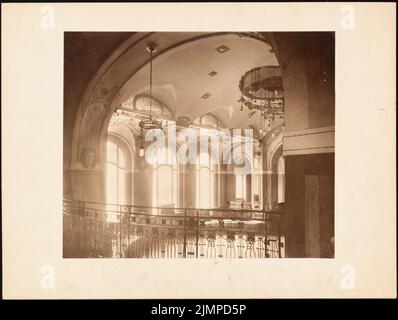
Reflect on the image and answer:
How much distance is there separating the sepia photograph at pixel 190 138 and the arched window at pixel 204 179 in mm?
51

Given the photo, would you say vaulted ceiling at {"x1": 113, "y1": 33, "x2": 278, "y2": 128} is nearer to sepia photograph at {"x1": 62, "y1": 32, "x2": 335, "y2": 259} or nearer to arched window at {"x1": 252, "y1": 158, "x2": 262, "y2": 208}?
sepia photograph at {"x1": 62, "y1": 32, "x2": 335, "y2": 259}

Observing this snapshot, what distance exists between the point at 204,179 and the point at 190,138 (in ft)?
8.27

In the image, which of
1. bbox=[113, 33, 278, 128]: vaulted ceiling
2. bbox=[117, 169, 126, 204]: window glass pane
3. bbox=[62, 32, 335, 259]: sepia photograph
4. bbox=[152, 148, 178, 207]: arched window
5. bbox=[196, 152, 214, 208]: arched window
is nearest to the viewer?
bbox=[62, 32, 335, 259]: sepia photograph

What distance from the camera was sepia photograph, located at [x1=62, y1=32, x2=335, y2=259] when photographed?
3.36 metres

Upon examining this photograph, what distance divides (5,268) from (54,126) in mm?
1525

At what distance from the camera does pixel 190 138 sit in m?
11.8

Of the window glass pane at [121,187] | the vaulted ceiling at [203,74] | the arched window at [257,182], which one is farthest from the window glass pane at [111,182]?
the arched window at [257,182]

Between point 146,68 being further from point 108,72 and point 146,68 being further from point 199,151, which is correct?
point 199,151

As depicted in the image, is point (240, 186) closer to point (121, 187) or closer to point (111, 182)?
point (121, 187)

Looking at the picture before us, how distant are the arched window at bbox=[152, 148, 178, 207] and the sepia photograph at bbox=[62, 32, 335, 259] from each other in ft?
0.17

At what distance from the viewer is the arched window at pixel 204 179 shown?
13.4m

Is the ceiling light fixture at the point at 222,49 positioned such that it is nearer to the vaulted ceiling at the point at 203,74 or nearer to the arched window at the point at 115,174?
the vaulted ceiling at the point at 203,74

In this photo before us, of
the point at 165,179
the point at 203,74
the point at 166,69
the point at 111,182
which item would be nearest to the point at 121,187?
the point at 111,182

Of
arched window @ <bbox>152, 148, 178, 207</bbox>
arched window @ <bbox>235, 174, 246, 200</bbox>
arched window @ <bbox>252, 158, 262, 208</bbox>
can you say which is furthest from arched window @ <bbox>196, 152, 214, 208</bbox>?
arched window @ <bbox>252, 158, 262, 208</bbox>
